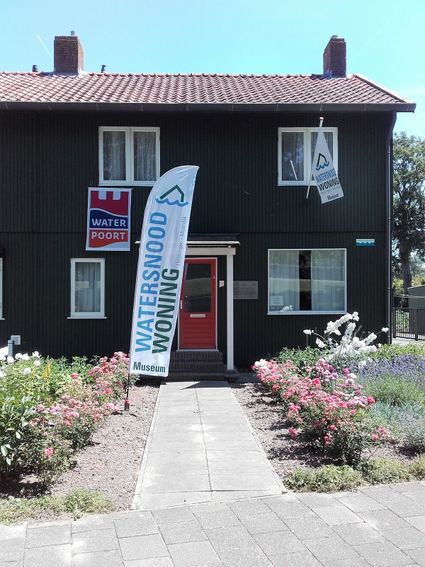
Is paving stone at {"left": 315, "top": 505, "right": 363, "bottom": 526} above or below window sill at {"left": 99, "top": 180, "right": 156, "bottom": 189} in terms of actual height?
below

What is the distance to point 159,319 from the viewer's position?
8.14m

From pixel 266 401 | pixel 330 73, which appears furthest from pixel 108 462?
pixel 330 73

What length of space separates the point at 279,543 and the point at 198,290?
8811 mm

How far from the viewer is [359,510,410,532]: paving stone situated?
169 inches

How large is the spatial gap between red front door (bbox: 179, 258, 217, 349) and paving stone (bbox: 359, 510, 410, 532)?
8200mm

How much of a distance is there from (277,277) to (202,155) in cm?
331

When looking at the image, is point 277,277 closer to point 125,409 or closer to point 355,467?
point 125,409

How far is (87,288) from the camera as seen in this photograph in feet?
41.4

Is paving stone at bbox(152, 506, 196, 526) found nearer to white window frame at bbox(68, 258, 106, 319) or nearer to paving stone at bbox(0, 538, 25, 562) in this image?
paving stone at bbox(0, 538, 25, 562)

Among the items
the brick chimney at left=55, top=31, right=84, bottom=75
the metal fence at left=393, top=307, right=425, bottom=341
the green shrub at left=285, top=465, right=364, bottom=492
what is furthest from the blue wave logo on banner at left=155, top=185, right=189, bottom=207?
the metal fence at left=393, top=307, right=425, bottom=341

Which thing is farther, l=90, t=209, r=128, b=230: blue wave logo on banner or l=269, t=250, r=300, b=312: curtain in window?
l=269, t=250, r=300, b=312: curtain in window

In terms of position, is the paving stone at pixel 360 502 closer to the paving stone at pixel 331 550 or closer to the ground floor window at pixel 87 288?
the paving stone at pixel 331 550

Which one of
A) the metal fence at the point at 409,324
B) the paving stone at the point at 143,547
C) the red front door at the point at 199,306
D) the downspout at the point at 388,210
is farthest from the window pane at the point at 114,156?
the metal fence at the point at 409,324

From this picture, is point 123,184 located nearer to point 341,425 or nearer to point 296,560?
point 341,425
